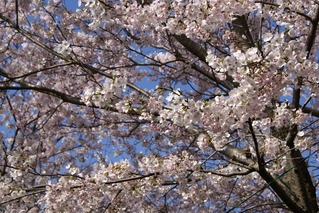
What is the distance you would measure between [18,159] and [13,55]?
13.2 feet

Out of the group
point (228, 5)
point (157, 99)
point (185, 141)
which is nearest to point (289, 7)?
point (228, 5)

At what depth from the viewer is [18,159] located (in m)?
5.01

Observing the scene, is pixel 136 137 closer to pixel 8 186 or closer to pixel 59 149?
pixel 59 149

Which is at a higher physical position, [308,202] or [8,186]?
[8,186]

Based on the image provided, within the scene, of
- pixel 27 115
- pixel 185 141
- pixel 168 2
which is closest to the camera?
pixel 168 2

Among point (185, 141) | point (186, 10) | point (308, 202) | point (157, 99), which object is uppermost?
point (185, 141)

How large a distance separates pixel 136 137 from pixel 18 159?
12.8 ft

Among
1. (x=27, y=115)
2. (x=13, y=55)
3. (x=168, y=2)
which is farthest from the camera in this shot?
(x=27, y=115)

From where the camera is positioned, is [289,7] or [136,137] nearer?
[289,7]

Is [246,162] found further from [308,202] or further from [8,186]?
[8,186]

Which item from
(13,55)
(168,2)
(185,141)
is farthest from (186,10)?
(13,55)

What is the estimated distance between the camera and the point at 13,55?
26.6ft

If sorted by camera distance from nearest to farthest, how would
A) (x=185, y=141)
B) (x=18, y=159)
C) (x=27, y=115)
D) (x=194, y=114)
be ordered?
(x=194, y=114) → (x=18, y=159) → (x=185, y=141) → (x=27, y=115)

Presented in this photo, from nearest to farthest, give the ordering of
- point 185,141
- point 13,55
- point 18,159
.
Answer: point 18,159 → point 185,141 → point 13,55
